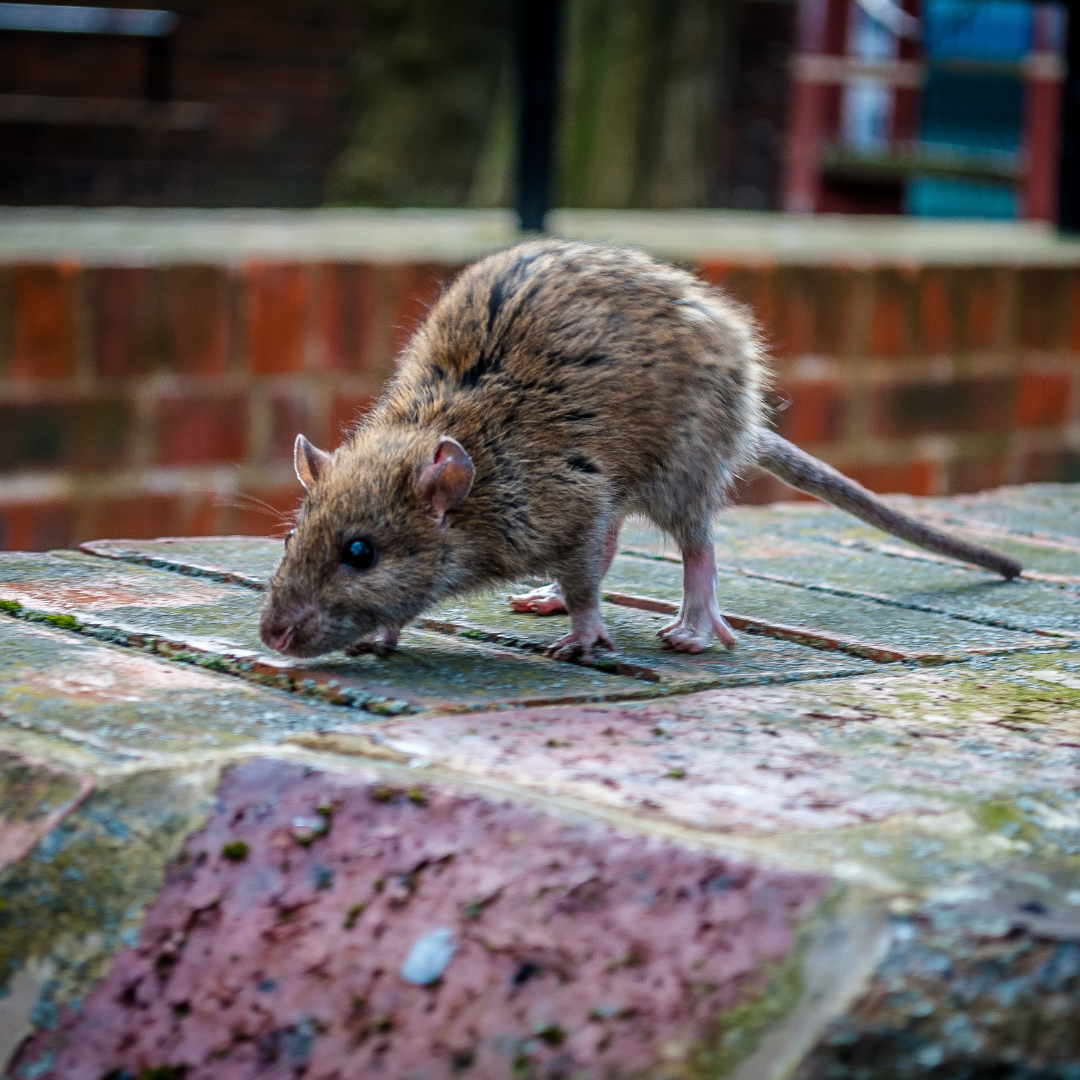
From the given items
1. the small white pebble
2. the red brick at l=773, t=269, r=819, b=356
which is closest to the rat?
the small white pebble

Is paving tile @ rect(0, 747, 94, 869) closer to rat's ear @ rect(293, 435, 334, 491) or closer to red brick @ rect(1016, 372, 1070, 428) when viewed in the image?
rat's ear @ rect(293, 435, 334, 491)

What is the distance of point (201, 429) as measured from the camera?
575 centimetres

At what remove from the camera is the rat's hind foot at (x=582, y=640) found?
2.96 meters

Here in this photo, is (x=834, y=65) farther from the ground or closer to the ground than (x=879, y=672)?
farther from the ground

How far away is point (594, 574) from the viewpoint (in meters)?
3.07

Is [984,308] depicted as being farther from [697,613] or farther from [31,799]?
[31,799]

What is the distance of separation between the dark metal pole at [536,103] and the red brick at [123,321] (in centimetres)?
212

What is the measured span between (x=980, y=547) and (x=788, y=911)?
6.73 ft

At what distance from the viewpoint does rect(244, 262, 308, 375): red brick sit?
Answer: 575 centimetres

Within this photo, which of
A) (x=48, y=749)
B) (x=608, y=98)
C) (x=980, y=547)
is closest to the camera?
(x=48, y=749)

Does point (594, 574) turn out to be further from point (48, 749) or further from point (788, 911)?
point (788, 911)

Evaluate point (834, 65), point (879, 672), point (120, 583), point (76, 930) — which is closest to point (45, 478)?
point (120, 583)

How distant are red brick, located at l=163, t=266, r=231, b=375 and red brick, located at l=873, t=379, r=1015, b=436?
2.64m

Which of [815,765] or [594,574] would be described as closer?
[815,765]
